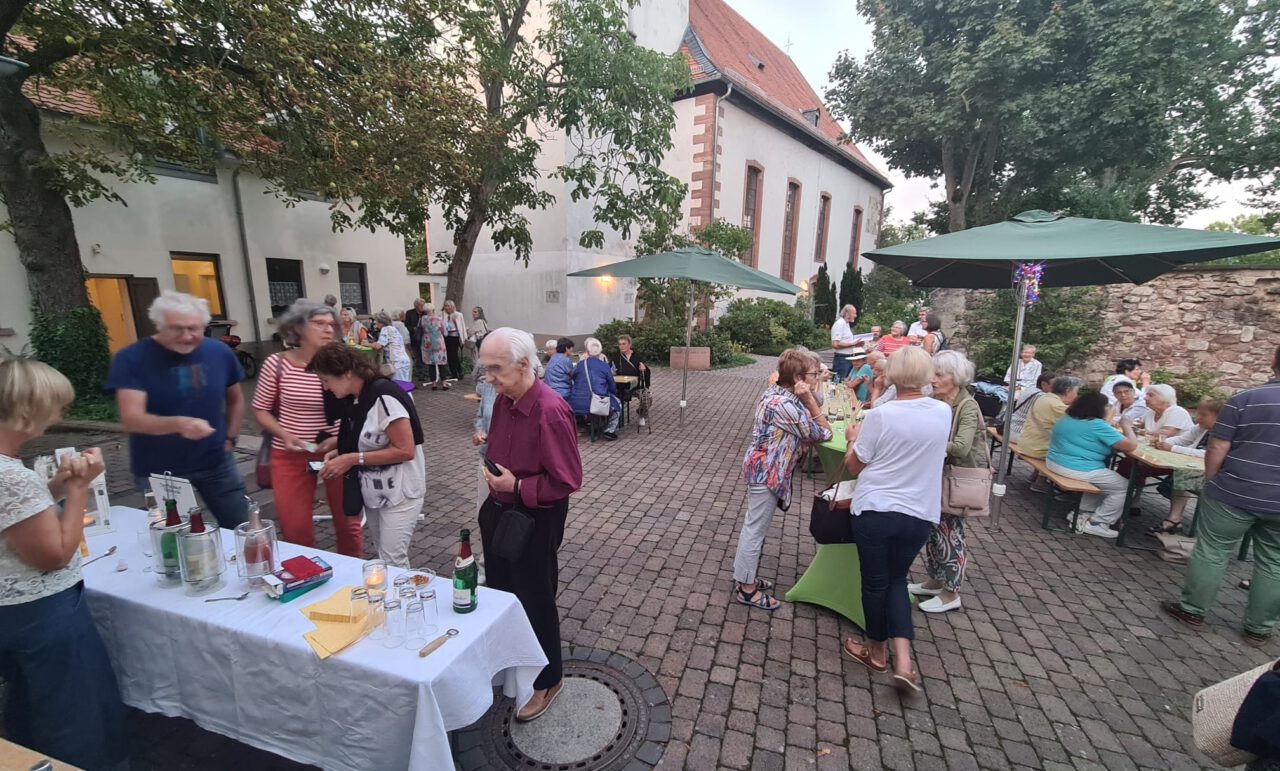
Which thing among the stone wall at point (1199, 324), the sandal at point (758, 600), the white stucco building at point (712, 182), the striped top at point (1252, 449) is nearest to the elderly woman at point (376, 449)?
the sandal at point (758, 600)

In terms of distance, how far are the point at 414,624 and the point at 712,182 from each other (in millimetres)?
17782

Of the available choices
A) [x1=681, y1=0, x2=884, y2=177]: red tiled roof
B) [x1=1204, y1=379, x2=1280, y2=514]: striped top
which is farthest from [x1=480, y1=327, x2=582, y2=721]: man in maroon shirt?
[x1=681, y1=0, x2=884, y2=177]: red tiled roof

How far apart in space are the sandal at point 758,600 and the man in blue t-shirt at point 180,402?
333 cm

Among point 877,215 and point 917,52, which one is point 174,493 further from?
point 877,215

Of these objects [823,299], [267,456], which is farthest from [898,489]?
[823,299]

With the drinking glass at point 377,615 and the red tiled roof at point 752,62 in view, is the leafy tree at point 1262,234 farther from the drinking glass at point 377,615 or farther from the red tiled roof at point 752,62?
the red tiled roof at point 752,62

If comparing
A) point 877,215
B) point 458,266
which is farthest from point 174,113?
point 877,215

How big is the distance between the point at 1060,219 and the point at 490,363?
512 cm

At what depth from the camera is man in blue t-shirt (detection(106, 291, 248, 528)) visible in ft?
9.04

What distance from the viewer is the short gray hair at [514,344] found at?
7.23 ft

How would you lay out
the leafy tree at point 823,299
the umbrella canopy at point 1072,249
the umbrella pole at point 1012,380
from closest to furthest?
the umbrella canopy at point 1072,249 < the umbrella pole at point 1012,380 < the leafy tree at point 823,299

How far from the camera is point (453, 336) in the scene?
11445mm

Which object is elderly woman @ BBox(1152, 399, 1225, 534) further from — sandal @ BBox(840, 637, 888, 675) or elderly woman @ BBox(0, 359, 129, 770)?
elderly woman @ BBox(0, 359, 129, 770)

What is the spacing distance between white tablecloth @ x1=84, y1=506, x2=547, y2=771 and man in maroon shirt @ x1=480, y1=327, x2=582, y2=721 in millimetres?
264
